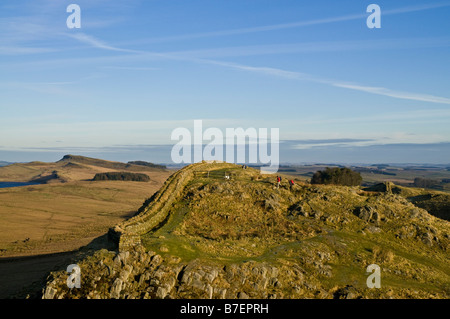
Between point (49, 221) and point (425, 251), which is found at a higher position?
point (425, 251)

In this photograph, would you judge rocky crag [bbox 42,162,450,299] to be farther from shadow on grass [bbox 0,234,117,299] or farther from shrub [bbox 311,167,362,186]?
shrub [bbox 311,167,362,186]

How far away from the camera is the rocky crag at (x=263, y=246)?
24.1 m

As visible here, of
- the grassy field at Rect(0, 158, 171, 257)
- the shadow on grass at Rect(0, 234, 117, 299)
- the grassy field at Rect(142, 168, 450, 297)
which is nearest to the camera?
the shadow on grass at Rect(0, 234, 117, 299)

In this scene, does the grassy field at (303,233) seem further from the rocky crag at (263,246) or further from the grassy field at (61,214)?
the grassy field at (61,214)

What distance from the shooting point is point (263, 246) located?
3116cm

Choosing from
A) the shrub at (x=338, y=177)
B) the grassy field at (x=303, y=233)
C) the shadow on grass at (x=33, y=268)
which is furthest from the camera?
the shrub at (x=338, y=177)

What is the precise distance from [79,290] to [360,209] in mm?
28251

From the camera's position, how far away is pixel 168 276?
2425 centimetres

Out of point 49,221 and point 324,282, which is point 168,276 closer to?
point 324,282

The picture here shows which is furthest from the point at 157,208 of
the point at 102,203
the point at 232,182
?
the point at 102,203

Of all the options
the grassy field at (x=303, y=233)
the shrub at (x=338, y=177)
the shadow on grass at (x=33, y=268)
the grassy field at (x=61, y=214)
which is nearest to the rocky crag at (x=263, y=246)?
the grassy field at (x=303, y=233)

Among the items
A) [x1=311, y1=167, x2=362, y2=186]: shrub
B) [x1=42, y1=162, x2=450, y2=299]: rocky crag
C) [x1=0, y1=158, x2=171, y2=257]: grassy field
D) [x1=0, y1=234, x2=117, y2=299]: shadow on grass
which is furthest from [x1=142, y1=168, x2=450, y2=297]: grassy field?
[x1=311, y1=167, x2=362, y2=186]: shrub

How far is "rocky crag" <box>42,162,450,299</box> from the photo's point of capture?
24141mm
